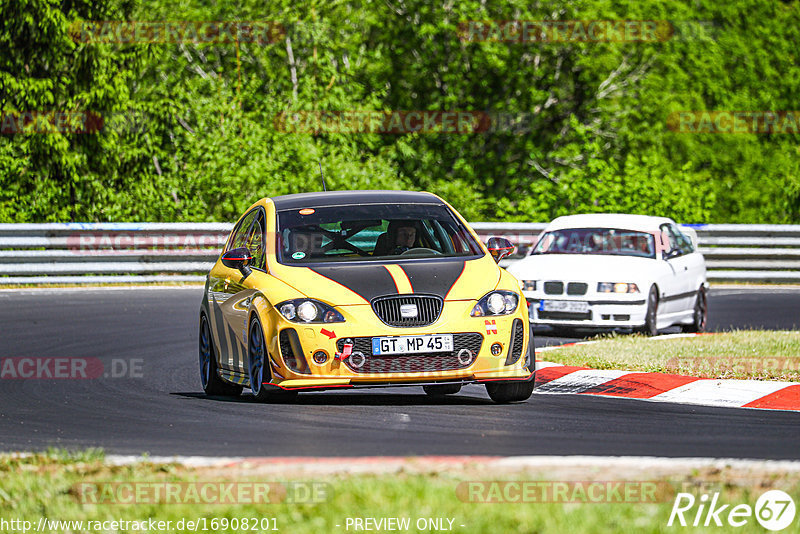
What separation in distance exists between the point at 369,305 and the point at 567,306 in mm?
7140

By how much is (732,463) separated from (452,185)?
26.8m

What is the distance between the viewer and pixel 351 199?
36.4ft

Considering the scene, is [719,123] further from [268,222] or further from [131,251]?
[268,222]

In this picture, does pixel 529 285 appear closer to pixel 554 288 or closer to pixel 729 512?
pixel 554 288

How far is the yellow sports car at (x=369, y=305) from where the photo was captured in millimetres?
9625

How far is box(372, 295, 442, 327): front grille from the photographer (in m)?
9.66

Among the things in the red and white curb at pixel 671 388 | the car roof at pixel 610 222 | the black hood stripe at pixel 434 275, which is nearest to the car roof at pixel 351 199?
the black hood stripe at pixel 434 275

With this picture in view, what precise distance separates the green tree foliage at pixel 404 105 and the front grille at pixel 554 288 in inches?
460

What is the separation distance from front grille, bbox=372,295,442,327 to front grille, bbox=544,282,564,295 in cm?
701

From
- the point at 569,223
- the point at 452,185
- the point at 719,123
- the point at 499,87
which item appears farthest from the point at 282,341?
the point at 719,123

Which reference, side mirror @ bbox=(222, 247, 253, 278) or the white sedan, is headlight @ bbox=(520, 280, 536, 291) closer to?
the white sedan

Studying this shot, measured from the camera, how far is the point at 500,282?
1010cm

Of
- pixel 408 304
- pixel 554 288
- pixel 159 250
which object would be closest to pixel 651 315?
pixel 554 288

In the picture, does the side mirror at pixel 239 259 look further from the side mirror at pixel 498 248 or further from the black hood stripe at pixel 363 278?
the side mirror at pixel 498 248
